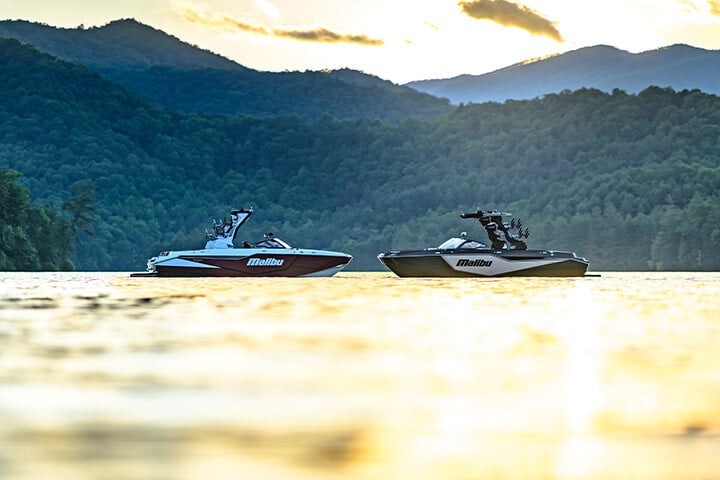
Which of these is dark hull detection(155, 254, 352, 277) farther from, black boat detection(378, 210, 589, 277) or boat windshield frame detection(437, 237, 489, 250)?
boat windshield frame detection(437, 237, 489, 250)

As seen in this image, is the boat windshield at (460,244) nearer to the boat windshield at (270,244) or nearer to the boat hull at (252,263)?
the boat hull at (252,263)

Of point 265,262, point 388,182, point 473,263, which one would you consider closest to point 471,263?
point 473,263

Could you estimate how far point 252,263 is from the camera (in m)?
67.0

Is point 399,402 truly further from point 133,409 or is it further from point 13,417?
point 13,417

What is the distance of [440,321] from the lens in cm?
2273

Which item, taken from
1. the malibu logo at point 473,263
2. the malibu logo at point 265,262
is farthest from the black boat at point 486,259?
the malibu logo at point 265,262

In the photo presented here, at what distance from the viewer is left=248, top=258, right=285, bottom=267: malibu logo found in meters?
66.6

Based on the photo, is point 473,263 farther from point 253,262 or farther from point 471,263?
point 253,262

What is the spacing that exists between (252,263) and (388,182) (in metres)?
127

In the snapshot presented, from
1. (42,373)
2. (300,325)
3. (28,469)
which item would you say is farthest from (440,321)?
(28,469)

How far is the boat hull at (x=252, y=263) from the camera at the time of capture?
218 ft

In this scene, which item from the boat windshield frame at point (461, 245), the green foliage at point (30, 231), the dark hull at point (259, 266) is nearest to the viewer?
the boat windshield frame at point (461, 245)

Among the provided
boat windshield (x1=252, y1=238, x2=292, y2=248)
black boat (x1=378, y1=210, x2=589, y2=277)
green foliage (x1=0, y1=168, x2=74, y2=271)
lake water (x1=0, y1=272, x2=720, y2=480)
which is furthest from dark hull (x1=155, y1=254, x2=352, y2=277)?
lake water (x1=0, y1=272, x2=720, y2=480)

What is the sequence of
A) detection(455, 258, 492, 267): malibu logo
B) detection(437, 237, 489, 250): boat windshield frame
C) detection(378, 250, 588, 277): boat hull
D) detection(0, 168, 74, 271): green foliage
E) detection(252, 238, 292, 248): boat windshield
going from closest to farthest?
1. detection(378, 250, 588, 277): boat hull
2. detection(455, 258, 492, 267): malibu logo
3. detection(437, 237, 489, 250): boat windshield frame
4. detection(252, 238, 292, 248): boat windshield
5. detection(0, 168, 74, 271): green foliage
